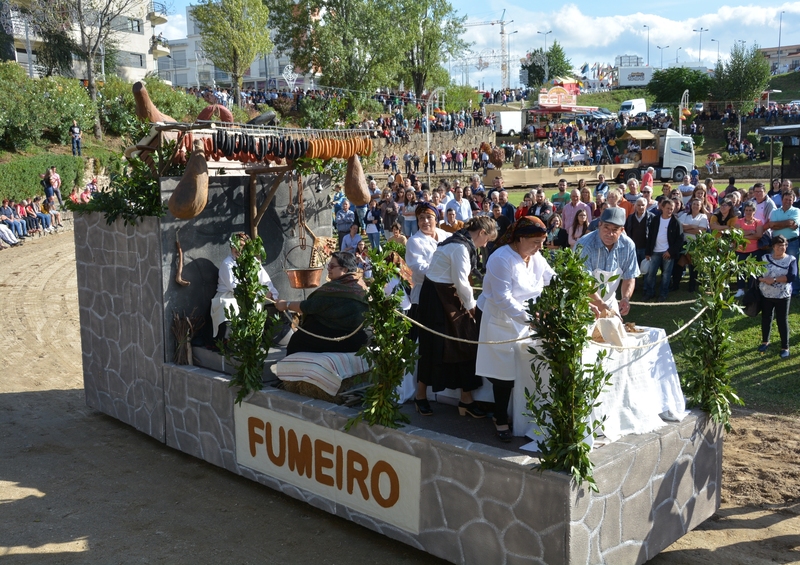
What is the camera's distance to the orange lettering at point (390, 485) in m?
5.78

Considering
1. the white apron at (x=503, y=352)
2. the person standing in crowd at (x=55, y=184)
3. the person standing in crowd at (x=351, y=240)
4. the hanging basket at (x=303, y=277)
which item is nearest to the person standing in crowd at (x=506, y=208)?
the person standing in crowd at (x=351, y=240)

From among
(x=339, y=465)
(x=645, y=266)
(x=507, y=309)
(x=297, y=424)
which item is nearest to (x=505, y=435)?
(x=507, y=309)

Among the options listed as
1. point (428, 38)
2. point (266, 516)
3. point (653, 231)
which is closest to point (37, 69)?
point (428, 38)

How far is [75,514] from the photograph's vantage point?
6.57 meters

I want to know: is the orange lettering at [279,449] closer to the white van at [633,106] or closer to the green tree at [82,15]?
the green tree at [82,15]

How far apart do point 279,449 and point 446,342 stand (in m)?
1.88

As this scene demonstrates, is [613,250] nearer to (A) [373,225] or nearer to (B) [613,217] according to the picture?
(B) [613,217]

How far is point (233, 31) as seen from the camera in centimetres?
4769

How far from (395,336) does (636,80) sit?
93.7 m

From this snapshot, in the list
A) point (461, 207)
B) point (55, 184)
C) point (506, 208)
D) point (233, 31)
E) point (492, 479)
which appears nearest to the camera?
point (492, 479)

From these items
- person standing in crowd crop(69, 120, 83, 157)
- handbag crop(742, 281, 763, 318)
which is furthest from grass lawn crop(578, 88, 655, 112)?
handbag crop(742, 281, 763, 318)

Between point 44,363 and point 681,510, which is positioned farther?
point 44,363

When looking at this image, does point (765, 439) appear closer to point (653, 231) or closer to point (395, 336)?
point (395, 336)

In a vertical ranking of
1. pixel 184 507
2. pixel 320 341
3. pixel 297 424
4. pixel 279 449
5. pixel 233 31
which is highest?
pixel 233 31
